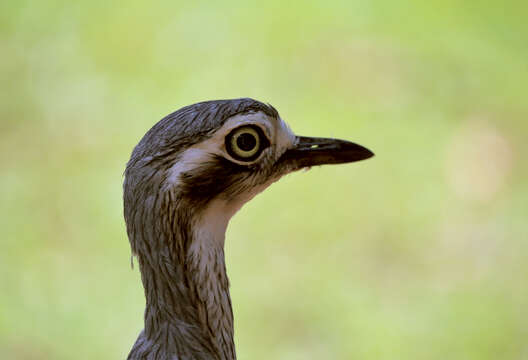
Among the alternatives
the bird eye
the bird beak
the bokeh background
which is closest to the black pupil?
the bird eye

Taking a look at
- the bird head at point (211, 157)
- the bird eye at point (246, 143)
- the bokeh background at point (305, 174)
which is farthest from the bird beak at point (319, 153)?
the bokeh background at point (305, 174)

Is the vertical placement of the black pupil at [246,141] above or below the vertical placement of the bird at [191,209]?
above

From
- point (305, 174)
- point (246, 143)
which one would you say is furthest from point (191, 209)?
point (305, 174)

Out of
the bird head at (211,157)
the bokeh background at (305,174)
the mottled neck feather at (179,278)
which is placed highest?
the bokeh background at (305,174)

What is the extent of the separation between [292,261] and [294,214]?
57 centimetres

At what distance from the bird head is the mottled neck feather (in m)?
0.05

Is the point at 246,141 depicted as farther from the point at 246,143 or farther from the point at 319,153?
the point at 319,153

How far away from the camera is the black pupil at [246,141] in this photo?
2.98m

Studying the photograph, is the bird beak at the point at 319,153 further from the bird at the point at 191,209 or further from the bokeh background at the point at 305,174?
the bokeh background at the point at 305,174

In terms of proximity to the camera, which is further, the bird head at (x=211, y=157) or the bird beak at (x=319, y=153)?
the bird beak at (x=319, y=153)

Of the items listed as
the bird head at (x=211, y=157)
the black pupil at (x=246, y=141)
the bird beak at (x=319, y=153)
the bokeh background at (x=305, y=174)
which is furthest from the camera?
the bokeh background at (x=305, y=174)

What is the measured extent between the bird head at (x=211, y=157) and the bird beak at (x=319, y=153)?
0.05 metres

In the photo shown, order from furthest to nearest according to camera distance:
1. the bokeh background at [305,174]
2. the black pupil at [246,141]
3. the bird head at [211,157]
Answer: the bokeh background at [305,174] < the black pupil at [246,141] < the bird head at [211,157]

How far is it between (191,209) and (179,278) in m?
0.25
